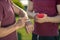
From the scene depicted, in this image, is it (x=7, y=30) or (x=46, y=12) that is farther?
(x=46, y=12)

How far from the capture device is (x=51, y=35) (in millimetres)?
3059

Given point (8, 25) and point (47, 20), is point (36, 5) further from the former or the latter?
point (8, 25)

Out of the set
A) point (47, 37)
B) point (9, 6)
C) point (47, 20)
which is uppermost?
point (9, 6)

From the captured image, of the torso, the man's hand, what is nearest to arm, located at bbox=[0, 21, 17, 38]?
the man's hand

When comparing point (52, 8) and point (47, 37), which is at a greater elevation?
point (52, 8)

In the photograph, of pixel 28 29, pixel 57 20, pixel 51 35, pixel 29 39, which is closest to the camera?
pixel 28 29

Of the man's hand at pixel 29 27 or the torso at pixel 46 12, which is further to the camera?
the torso at pixel 46 12

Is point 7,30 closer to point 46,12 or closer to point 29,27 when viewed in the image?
point 29,27

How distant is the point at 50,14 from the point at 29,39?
108 inches

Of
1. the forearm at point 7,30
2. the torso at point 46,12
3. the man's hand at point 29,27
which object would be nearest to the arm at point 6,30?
the forearm at point 7,30

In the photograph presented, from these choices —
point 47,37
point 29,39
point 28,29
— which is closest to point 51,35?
point 47,37

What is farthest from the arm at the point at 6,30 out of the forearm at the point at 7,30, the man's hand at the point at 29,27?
the man's hand at the point at 29,27

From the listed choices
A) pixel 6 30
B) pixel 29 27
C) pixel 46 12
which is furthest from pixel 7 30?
pixel 46 12

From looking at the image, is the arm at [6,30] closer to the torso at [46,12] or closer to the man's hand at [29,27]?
the man's hand at [29,27]
